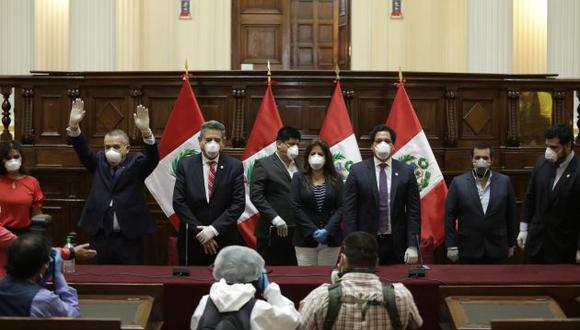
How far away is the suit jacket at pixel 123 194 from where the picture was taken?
7.07 metres

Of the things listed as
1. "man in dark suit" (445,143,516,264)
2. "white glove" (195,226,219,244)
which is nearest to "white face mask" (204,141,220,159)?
"white glove" (195,226,219,244)

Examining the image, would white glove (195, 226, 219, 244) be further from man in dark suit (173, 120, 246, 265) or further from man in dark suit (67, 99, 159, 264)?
man in dark suit (67, 99, 159, 264)

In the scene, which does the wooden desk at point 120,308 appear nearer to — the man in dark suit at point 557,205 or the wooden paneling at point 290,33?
the man in dark suit at point 557,205

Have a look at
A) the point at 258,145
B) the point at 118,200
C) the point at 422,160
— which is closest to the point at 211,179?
the point at 118,200

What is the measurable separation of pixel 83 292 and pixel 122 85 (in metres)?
4.29

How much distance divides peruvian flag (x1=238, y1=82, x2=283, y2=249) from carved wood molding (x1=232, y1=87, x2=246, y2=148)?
1.75 feet

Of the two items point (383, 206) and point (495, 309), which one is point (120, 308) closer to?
point (495, 309)

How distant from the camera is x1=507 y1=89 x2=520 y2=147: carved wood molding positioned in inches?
362

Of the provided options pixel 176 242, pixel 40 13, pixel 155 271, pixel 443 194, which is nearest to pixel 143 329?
pixel 155 271

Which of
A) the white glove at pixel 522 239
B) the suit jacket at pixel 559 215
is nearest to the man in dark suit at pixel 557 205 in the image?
the suit jacket at pixel 559 215

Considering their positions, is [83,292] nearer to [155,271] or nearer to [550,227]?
[155,271]

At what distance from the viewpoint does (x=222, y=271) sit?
4465 millimetres

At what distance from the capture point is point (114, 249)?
7.06 m

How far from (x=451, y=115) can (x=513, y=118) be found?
0.61 m
